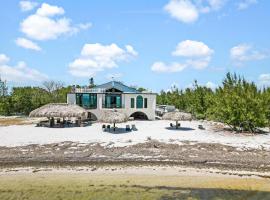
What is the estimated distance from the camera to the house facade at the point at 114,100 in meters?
42.3

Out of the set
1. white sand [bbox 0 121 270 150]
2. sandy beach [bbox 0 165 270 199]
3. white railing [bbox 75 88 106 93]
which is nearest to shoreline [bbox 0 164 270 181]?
sandy beach [bbox 0 165 270 199]

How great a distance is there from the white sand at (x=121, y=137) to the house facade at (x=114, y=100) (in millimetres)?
8473

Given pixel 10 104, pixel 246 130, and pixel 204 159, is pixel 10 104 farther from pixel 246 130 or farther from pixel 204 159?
pixel 204 159

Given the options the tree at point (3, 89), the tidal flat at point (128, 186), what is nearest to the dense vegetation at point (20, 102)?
the tree at point (3, 89)

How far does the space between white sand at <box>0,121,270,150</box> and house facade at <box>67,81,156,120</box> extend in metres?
8.47

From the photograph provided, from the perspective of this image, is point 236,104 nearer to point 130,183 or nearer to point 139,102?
point 139,102

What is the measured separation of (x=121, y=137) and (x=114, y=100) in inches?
590

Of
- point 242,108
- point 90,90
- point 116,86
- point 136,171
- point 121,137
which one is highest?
point 116,86

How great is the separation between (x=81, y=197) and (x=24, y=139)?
1398 cm

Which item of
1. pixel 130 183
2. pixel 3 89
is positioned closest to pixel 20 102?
pixel 3 89

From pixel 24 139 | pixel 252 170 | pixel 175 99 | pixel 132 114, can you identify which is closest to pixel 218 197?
pixel 252 170

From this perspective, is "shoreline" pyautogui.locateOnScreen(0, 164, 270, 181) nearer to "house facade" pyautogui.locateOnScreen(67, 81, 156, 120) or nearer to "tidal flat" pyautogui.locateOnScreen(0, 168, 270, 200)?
"tidal flat" pyautogui.locateOnScreen(0, 168, 270, 200)

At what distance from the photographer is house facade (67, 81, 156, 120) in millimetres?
42344

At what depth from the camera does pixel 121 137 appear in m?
28.9
